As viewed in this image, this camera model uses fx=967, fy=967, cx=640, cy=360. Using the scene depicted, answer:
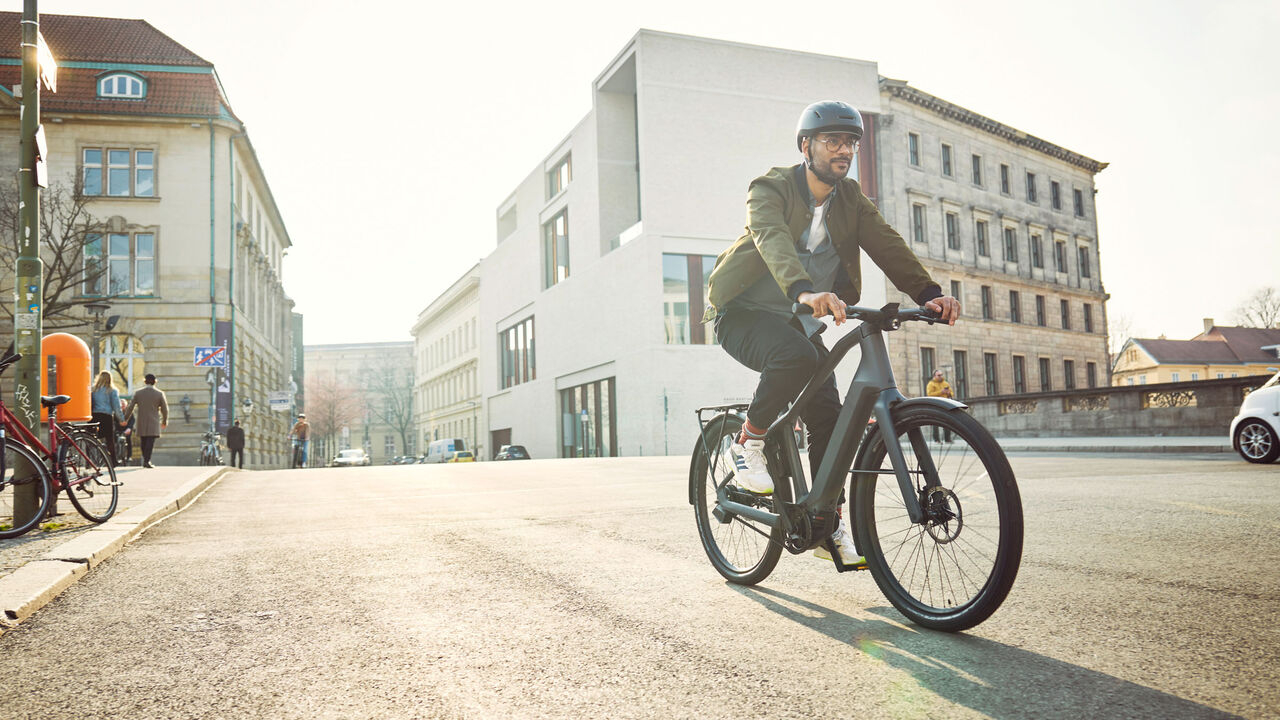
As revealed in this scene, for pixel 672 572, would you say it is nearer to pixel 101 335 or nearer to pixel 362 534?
pixel 362 534

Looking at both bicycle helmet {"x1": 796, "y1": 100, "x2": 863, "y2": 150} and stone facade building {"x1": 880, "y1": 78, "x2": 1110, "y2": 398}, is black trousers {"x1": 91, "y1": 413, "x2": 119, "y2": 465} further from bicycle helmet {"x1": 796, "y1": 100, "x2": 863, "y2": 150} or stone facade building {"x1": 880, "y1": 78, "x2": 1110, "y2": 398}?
stone facade building {"x1": 880, "y1": 78, "x2": 1110, "y2": 398}

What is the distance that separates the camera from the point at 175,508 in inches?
384

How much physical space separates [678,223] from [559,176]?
1241 centimetres

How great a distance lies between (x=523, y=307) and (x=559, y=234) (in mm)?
7443

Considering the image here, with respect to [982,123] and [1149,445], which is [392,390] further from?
[1149,445]

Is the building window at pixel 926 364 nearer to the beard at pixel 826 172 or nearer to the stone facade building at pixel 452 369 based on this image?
the stone facade building at pixel 452 369

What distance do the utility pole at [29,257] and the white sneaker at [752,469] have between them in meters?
5.65

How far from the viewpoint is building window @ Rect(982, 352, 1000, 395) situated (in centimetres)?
4872

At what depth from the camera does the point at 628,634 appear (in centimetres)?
342

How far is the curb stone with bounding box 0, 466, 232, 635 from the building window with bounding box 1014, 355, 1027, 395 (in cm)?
4844

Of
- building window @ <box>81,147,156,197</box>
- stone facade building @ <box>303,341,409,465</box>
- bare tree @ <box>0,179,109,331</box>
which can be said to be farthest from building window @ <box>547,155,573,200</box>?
stone facade building @ <box>303,341,409,465</box>

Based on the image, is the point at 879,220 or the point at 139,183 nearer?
the point at 879,220

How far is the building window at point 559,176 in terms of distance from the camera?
4712 centimetres

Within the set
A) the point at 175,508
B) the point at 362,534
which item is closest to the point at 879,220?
the point at 362,534
